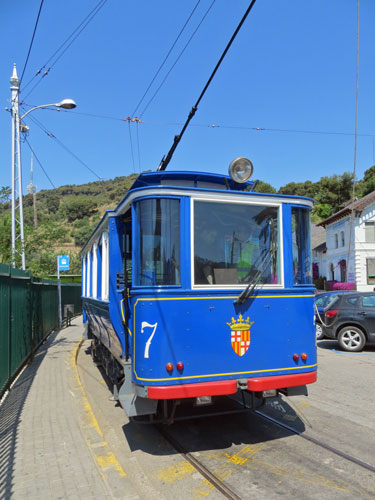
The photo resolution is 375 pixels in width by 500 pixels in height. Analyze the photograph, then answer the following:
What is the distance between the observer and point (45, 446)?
188 inches

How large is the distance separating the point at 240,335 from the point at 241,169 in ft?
6.81

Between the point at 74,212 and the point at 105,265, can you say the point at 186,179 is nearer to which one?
the point at 105,265

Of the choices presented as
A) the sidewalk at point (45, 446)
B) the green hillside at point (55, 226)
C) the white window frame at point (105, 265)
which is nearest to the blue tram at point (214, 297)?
the sidewalk at point (45, 446)

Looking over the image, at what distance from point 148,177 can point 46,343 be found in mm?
10457

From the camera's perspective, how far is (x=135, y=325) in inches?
172

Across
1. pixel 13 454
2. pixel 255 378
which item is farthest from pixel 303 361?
pixel 13 454

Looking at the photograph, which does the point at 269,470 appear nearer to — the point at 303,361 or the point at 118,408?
the point at 303,361

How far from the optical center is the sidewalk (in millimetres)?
3760

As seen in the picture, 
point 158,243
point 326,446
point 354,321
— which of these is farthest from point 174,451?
Result: point 354,321

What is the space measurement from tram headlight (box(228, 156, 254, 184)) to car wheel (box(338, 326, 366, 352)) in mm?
7372

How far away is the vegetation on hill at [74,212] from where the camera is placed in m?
11.9

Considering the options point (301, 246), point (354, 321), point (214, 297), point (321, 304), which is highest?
point (301, 246)

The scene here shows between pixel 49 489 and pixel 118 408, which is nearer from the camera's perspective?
pixel 49 489

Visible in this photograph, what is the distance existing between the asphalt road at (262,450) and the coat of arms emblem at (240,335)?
1.14 metres
